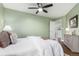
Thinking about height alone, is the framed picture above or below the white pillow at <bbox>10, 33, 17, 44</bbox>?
above

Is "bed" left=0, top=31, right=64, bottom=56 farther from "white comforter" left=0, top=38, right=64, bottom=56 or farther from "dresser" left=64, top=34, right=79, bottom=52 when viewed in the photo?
"dresser" left=64, top=34, right=79, bottom=52

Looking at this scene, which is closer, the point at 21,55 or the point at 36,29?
the point at 21,55

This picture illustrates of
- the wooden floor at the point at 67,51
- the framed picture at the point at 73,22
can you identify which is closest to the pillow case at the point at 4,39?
the wooden floor at the point at 67,51

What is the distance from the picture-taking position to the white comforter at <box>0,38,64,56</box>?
4.13 feet

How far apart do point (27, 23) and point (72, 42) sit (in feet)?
2.22

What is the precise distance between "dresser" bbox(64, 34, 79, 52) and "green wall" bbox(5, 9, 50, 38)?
0.88 ft

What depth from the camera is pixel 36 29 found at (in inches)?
53.8

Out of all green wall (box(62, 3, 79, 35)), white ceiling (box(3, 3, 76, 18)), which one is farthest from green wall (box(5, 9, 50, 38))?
green wall (box(62, 3, 79, 35))

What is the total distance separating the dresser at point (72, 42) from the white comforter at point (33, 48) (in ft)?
0.45

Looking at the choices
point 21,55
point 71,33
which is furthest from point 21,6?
point 71,33

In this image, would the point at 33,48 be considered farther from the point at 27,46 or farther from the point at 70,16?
the point at 70,16

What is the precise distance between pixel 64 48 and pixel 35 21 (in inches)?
21.0

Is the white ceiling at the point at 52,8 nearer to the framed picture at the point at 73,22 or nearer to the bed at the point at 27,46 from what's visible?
the framed picture at the point at 73,22

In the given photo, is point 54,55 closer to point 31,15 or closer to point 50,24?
point 50,24
